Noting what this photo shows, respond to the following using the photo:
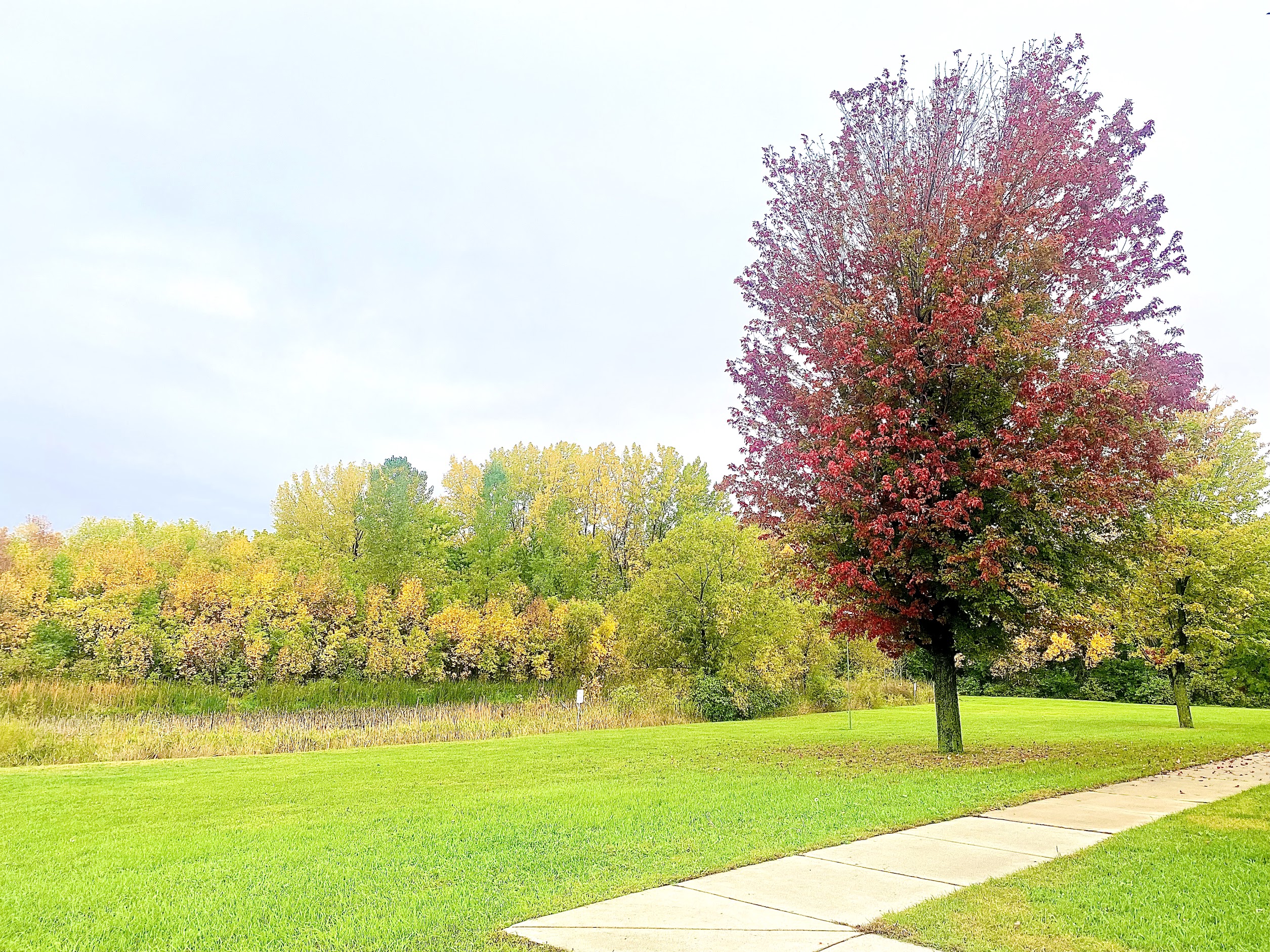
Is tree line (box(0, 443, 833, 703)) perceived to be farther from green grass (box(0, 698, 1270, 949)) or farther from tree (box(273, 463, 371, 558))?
green grass (box(0, 698, 1270, 949))

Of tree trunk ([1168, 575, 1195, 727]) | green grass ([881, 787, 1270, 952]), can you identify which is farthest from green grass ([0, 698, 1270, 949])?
tree trunk ([1168, 575, 1195, 727])

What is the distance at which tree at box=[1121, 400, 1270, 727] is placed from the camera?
17.5 metres

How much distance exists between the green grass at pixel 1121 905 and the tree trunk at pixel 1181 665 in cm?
1442

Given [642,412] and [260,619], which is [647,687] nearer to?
[260,619]

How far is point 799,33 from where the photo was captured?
48.4 feet

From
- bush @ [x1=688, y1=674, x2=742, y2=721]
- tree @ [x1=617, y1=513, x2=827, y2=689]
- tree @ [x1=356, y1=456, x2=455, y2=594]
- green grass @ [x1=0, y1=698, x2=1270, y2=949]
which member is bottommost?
bush @ [x1=688, y1=674, x2=742, y2=721]

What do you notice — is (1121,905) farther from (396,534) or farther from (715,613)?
Result: (396,534)

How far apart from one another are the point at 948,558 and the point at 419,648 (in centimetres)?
3297

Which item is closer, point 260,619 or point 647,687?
point 647,687

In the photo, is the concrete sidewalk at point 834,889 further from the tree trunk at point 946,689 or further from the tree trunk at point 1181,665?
the tree trunk at point 1181,665

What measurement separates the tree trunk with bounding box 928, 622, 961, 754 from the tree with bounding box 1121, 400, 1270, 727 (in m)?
6.11

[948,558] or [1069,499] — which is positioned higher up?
[1069,499]

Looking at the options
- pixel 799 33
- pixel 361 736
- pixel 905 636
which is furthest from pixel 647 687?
pixel 799 33

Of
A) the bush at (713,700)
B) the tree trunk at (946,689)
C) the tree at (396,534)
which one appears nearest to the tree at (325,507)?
the tree at (396,534)
